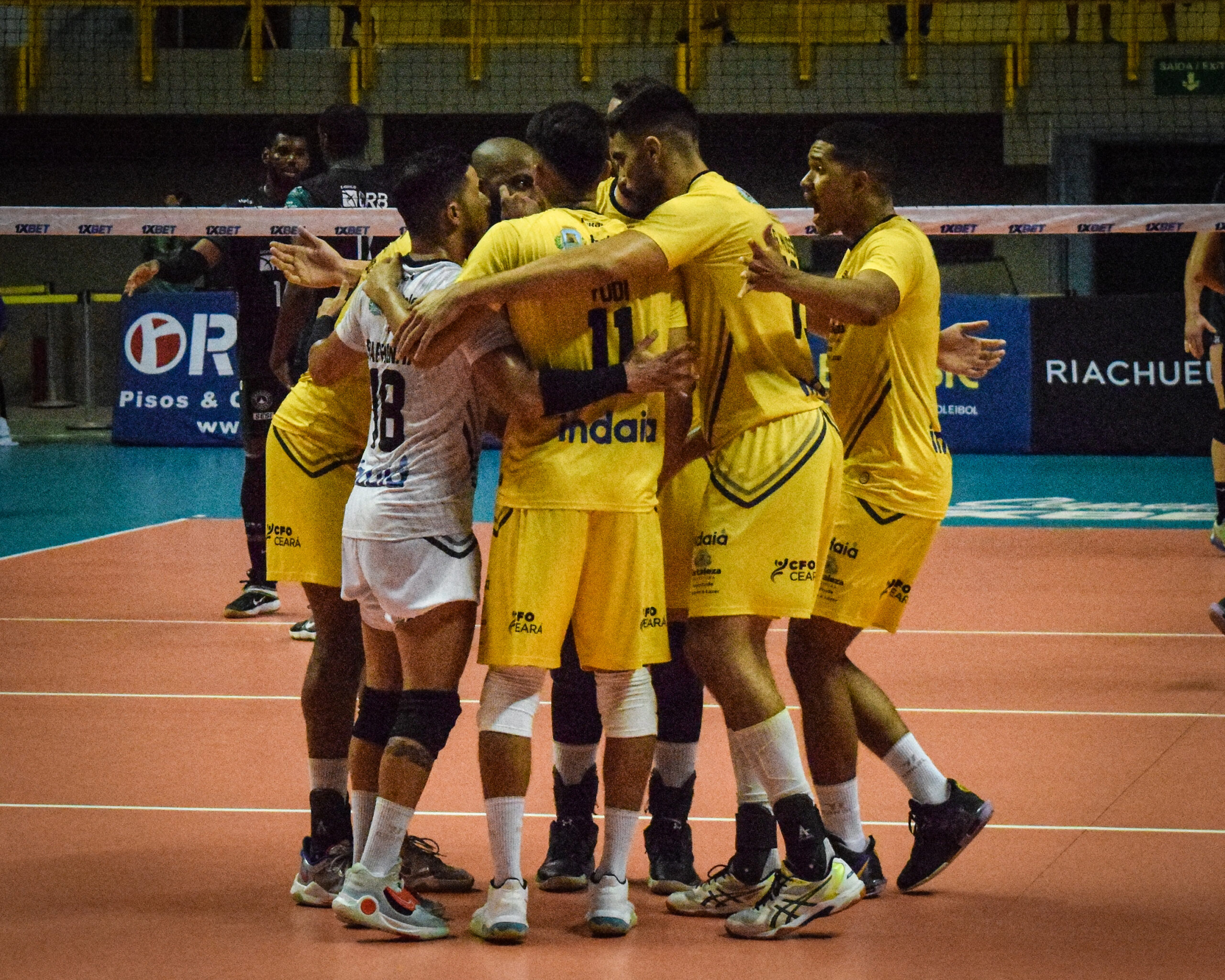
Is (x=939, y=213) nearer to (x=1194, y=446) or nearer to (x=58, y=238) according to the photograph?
(x=1194, y=446)

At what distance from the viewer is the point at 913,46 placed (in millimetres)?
20359

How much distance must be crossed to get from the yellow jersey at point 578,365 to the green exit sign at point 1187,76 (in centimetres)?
1793

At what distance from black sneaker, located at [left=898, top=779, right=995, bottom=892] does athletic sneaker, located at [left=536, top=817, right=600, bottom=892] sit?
0.82 m

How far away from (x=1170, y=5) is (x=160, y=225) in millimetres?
15395

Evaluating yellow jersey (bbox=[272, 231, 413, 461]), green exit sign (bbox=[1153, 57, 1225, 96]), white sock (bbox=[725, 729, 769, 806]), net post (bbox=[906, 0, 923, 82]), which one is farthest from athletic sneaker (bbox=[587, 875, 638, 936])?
green exit sign (bbox=[1153, 57, 1225, 96])

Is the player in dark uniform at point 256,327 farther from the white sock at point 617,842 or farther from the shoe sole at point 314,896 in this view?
the white sock at point 617,842

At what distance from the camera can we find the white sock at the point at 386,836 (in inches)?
162

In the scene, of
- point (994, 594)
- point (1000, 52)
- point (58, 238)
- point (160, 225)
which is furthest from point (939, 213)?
point (58, 238)

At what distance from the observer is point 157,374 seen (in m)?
17.0

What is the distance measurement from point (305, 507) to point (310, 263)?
0.66m

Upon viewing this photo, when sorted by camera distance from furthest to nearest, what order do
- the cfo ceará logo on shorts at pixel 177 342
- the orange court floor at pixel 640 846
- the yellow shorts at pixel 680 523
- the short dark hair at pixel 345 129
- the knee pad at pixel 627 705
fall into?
1. the cfo ceará logo on shorts at pixel 177 342
2. the short dark hair at pixel 345 129
3. the yellow shorts at pixel 680 523
4. the knee pad at pixel 627 705
5. the orange court floor at pixel 640 846

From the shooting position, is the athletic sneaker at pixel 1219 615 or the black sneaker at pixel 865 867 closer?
the black sneaker at pixel 865 867

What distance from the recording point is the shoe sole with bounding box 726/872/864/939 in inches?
164

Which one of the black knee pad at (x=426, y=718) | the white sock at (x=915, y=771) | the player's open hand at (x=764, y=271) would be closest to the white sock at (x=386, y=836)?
the black knee pad at (x=426, y=718)
